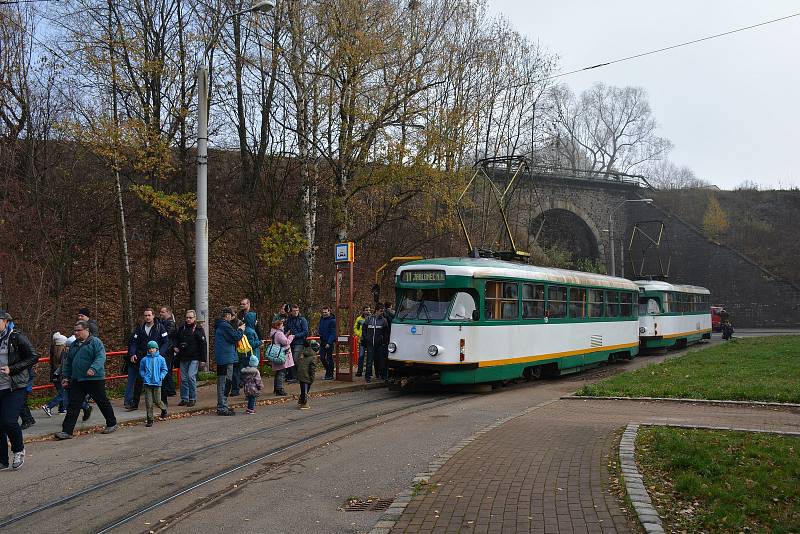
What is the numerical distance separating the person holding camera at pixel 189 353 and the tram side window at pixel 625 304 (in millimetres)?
15660

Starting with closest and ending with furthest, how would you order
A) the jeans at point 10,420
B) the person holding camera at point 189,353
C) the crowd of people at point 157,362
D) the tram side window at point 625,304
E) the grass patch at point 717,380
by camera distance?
the jeans at point 10,420
the crowd of people at point 157,362
the person holding camera at point 189,353
the grass patch at point 717,380
the tram side window at point 625,304

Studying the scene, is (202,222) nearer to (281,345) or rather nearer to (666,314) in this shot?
(281,345)

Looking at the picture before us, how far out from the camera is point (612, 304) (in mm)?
23266

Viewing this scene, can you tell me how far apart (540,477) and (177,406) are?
26.0 ft

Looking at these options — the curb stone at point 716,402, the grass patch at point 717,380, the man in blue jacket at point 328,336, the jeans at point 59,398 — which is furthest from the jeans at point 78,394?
the grass patch at point 717,380

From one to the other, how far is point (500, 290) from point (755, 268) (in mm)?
48437

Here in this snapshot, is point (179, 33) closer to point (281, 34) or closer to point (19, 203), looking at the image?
point (281, 34)

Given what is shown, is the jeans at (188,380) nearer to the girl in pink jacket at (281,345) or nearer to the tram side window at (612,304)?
the girl in pink jacket at (281,345)

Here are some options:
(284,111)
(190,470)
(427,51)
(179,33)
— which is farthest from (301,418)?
(427,51)

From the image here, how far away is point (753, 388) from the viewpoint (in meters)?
14.1

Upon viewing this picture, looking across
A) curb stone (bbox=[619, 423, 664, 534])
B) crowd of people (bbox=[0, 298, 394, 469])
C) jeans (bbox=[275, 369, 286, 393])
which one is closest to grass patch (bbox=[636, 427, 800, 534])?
curb stone (bbox=[619, 423, 664, 534])

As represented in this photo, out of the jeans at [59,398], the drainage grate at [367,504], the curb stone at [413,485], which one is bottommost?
the drainage grate at [367,504]

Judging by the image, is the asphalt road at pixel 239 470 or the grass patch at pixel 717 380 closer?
the asphalt road at pixel 239 470

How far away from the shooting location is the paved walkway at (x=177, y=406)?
432 inches
